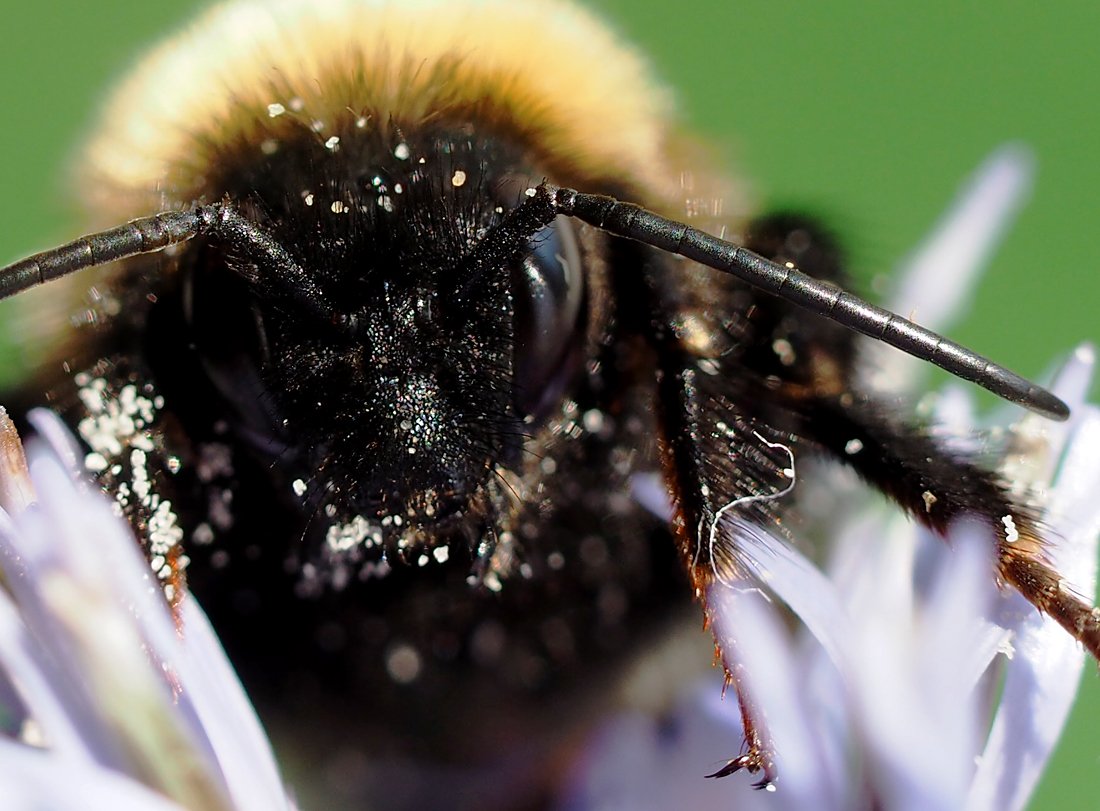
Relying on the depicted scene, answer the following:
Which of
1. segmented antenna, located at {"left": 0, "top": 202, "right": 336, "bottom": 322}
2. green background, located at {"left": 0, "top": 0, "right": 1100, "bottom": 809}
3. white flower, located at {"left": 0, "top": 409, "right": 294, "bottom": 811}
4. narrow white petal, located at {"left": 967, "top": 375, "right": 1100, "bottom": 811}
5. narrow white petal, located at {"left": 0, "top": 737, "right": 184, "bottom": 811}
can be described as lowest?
narrow white petal, located at {"left": 967, "top": 375, "right": 1100, "bottom": 811}

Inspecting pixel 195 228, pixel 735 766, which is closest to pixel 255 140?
pixel 195 228

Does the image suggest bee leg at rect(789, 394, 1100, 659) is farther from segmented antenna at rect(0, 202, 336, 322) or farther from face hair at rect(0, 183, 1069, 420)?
segmented antenna at rect(0, 202, 336, 322)

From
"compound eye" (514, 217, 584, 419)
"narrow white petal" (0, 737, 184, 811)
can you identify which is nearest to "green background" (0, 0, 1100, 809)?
"compound eye" (514, 217, 584, 419)

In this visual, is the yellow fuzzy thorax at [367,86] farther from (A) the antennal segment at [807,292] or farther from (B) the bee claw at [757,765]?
(B) the bee claw at [757,765]

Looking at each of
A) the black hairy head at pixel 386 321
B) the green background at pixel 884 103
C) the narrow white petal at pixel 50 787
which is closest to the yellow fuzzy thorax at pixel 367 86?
the black hairy head at pixel 386 321

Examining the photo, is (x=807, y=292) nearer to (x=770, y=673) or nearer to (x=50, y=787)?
(x=770, y=673)

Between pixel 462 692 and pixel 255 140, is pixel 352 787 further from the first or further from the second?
pixel 255 140

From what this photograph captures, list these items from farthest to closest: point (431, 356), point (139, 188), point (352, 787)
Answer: point (352, 787)
point (139, 188)
point (431, 356)
